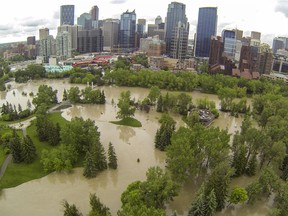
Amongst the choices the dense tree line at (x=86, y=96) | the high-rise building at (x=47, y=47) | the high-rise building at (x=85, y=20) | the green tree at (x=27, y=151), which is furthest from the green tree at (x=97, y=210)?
the high-rise building at (x=85, y=20)

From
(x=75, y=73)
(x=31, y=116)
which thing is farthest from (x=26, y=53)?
(x=31, y=116)

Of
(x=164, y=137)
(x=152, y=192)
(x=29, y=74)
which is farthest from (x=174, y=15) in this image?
(x=152, y=192)

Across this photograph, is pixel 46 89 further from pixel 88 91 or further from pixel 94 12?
pixel 94 12

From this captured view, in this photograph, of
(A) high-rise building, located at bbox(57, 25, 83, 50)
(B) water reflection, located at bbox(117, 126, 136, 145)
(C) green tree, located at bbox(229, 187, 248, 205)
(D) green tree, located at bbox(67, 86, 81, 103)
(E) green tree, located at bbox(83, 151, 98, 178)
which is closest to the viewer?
(C) green tree, located at bbox(229, 187, 248, 205)

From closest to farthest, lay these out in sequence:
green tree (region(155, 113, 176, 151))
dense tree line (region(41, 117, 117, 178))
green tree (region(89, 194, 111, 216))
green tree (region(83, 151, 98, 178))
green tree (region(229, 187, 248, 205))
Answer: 1. green tree (region(89, 194, 111, 216))
2. green tree (region(229, 187, 248, 205))
3. green tree (region(83, 151, 98, 178))
4. dense tree line (region(41, 117, 117, 178))
5. green tree (region(155, 113, 176, 151))

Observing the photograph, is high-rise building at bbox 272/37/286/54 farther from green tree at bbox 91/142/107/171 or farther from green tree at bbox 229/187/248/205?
green tree at bbox 91/142/107/171

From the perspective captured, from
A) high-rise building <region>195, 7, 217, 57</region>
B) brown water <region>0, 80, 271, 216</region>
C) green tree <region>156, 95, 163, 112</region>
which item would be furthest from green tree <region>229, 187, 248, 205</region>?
high-rise building <region>195, 7, 217, 57</region>

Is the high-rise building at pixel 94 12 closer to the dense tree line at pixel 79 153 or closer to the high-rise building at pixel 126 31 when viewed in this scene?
the high-rise building at pixel 126 31

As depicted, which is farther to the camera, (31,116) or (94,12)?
(94,12)
